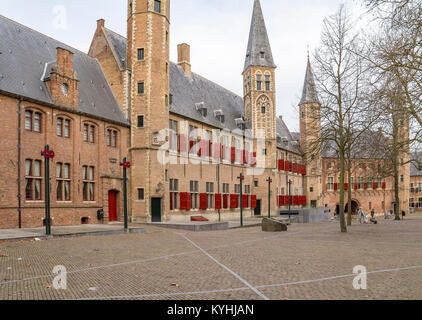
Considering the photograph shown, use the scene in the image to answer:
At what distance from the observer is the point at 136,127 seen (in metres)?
26.2

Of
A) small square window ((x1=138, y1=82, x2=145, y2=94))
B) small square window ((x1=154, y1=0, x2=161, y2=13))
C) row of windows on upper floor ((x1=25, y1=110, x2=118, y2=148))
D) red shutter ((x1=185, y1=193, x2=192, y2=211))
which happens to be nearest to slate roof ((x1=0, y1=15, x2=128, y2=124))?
row of windows on upper floor ((x1=25, y1=110, x2=118, y2=148))

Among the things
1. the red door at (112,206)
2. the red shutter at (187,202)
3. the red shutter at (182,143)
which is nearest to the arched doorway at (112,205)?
the red door at (112,206)

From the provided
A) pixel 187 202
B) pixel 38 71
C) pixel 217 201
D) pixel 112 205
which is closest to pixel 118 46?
pixel 38 71

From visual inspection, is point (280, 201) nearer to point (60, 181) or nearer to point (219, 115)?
point (219, 115)

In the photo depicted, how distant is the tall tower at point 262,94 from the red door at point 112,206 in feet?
59.3

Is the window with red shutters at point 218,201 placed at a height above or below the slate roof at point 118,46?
below

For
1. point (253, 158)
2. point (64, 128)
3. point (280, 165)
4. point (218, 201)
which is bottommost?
point (218, 201)

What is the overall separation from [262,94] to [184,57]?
342 inches

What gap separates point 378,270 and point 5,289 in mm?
7342

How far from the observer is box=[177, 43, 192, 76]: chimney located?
3600 cm

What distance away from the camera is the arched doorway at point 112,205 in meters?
24.8

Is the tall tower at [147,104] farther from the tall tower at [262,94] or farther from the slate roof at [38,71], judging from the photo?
the tall tower at [262,94]
